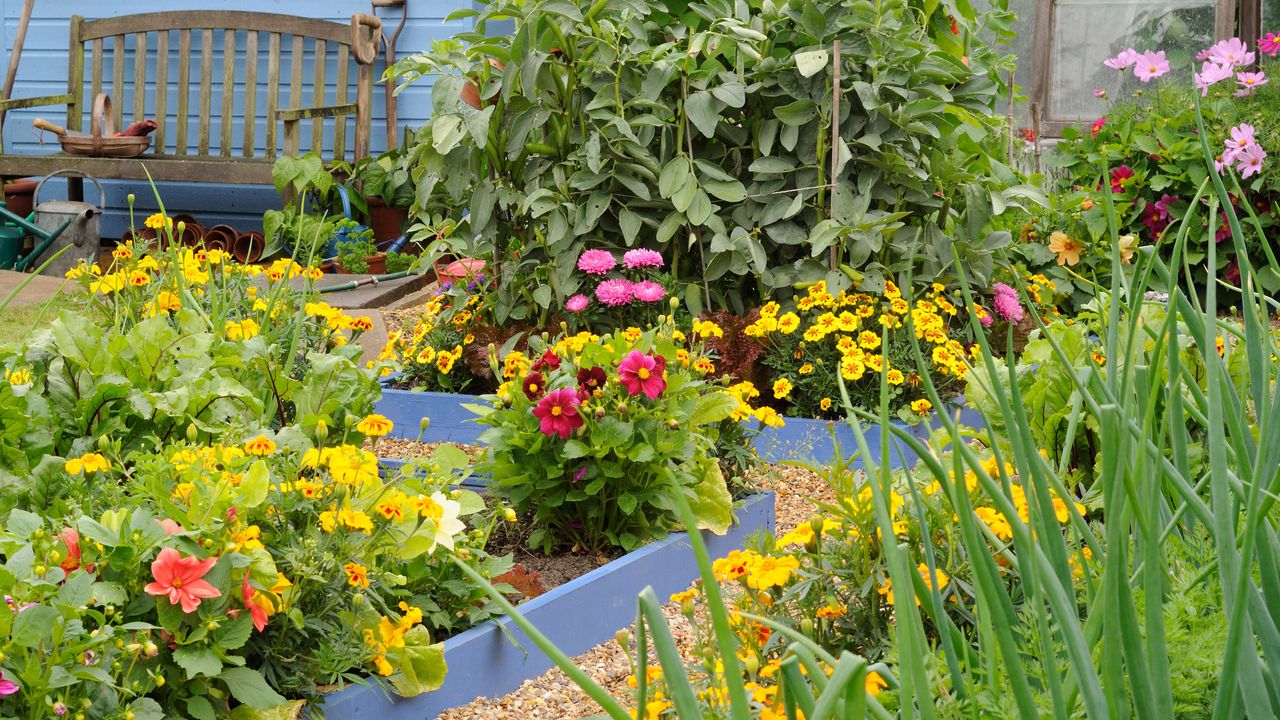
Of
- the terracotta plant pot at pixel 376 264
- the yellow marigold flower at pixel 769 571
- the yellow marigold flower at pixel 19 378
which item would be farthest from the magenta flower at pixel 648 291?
the terracotta plant pot at pixel 376 264

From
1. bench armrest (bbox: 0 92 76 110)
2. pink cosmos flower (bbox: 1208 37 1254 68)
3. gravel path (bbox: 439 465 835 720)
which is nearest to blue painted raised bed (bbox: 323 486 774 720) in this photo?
gravel path (bbox: 439 465 835 720)

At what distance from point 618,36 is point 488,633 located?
2.09 m

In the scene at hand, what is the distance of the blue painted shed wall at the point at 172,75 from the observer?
6293 millimetres

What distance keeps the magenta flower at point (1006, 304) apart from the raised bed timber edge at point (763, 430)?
0.40 m

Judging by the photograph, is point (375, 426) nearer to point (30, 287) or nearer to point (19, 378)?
point (19, 378)

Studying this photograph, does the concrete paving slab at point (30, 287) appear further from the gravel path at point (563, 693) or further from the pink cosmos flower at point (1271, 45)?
the pink cosmos flower at point (1271, 45)

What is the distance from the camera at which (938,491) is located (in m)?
1.63

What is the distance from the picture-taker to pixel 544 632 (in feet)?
6.39

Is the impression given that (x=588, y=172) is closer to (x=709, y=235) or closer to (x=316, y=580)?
(x=709, y=235)

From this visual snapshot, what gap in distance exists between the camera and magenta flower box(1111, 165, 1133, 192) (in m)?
5.41

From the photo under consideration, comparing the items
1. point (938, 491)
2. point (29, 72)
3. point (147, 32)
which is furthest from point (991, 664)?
point (29, 72)

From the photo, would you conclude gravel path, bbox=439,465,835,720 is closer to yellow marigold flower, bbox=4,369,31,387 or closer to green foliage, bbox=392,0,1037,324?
yellow marigold flower, bbox=4,369,31,387

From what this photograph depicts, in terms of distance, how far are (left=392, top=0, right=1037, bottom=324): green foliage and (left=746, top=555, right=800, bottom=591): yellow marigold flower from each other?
1.89 meters

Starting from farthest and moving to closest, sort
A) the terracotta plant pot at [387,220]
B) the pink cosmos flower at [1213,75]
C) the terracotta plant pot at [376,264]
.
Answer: the terracotta plant pot at [387,220] < the terracotta plant pot at [376,264] < the pink cosmos flower at [1213,75]
